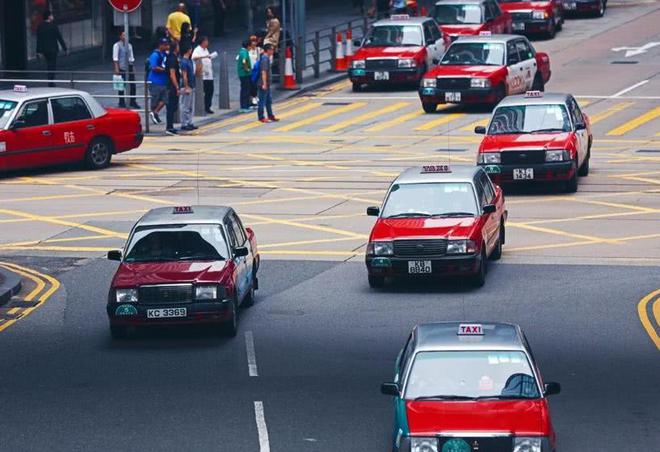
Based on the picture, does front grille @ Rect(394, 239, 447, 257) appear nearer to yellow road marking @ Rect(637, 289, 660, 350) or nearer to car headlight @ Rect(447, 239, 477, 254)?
car headlight @ Rect(447, 239, 477, 254)

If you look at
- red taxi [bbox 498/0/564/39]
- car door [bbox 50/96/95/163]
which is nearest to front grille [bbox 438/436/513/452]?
car door [bbox 50/96/95/163]

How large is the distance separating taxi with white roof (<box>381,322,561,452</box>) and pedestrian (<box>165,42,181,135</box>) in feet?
78.7

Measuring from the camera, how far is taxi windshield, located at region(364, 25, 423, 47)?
43.9m

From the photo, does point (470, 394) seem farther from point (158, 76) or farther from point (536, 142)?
point (158, 76)

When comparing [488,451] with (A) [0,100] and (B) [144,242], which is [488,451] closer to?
(B) [144,242]

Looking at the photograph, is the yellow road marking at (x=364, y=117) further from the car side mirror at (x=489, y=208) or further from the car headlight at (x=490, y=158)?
the car side mirror at (x=489, y=208)

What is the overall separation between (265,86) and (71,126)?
774cm

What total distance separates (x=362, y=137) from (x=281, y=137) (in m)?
1.90

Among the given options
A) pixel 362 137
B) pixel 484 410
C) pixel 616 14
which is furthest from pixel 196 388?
pixel 616 14

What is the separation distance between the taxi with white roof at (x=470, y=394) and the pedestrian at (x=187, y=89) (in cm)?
2398

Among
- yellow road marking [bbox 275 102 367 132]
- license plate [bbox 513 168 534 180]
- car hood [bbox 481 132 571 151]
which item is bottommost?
yellow road marking [bbox 275 102 367 132]

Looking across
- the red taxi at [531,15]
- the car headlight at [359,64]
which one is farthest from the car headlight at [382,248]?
the red taxi at [531,15]

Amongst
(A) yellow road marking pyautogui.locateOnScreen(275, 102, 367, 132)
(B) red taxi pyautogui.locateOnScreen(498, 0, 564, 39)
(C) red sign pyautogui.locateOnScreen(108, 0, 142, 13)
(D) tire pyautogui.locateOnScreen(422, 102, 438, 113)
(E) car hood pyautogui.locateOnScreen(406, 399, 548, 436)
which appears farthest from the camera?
(B) red taxi pyautogui.locateOnScreen(498, 0, 564, 39)

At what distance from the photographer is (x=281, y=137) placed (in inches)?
1464
